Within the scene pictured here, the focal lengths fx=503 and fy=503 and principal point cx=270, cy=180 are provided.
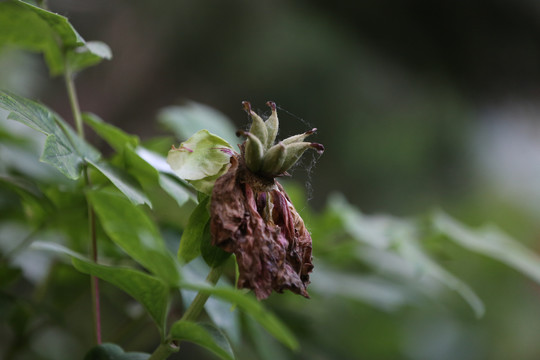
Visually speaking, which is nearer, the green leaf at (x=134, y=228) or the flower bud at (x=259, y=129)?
the green leaf at (x=134, y=228)

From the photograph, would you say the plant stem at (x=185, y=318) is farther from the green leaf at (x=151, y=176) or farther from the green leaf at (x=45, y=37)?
the green leaf at (x=45, y=37)

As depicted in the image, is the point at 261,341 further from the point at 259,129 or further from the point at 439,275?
the point at 259,129

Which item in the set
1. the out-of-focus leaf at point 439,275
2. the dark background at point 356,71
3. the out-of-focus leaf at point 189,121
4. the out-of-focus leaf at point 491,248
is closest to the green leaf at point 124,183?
the out-of-focus leaf at point 189,121

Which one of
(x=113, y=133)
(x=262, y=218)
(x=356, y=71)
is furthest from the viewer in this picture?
(x=356, y=71)

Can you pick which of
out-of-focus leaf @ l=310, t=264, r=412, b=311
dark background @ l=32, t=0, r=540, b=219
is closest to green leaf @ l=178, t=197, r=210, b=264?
out-of-focus leaf @ l=310, t=264, r=412, b=311

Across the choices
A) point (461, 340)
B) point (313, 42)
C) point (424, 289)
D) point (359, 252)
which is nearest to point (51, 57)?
point (359, 252)

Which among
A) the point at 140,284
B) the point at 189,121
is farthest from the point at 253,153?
the point at 189,121

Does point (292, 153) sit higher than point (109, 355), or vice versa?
point (292, 153)
